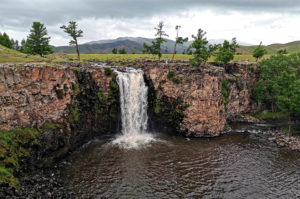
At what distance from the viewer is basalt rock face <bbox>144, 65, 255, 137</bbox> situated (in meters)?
33.5

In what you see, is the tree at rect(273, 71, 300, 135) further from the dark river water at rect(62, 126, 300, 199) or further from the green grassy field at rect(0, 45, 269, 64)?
the green grassy field at rect(0, 45, 269, 64)

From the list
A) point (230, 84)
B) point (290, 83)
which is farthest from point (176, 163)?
point (230, 84)

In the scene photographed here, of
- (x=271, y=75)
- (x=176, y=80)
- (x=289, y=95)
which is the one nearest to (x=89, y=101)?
(x=176, y=80)

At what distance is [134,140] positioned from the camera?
31469 millimetres

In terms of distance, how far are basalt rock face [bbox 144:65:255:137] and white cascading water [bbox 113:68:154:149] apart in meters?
1.75

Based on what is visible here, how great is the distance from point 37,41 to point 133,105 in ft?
101

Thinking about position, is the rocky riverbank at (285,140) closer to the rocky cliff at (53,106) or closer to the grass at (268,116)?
the grass at (268,116)

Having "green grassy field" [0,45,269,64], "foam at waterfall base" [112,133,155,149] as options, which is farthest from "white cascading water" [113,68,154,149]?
"green grassy field" [0,45,269,64]

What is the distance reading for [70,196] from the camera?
18172 millimetres

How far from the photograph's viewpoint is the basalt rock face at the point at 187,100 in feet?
110

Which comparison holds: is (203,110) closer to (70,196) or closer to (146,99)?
(146,99)

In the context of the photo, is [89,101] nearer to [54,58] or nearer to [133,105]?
[133,105]

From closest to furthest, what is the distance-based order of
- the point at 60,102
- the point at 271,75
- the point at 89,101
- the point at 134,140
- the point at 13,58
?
the point at 60,102, the point at 13,58, the point at 89,101, the point at 134,140, the point at 271,75

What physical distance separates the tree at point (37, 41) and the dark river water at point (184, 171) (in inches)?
1215
